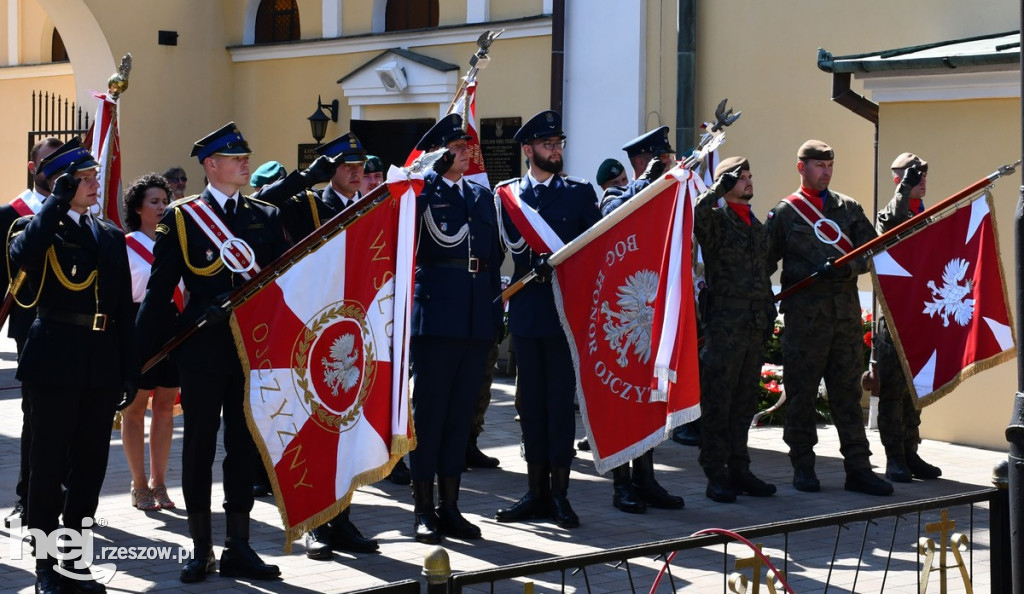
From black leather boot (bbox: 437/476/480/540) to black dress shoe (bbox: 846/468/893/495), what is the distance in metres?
2.68

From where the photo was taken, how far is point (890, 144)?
1048cm

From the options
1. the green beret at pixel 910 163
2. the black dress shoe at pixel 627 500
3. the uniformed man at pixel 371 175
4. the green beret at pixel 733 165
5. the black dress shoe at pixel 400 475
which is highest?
the green beret at pixel 910 163

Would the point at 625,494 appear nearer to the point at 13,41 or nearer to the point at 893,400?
the point at 893,400

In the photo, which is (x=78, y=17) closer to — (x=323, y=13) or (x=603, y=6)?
(x=323, y=13)

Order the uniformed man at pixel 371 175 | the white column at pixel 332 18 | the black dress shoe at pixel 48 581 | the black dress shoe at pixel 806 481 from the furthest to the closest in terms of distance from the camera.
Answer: the white column at pixel 332 18
the black dress shoe at pixel 806 481
the uniformed man at pixel 371 175
the black dress shoe at pixel 48 581

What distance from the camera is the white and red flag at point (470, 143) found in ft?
24.0

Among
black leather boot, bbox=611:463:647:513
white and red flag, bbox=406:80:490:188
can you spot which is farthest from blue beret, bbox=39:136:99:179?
Result: black leather boot, bbox=611:463:647:513

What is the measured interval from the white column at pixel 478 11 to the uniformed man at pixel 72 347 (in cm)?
1015

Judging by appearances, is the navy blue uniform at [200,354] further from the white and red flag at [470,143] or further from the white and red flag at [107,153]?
the white and red flag at [107,153]

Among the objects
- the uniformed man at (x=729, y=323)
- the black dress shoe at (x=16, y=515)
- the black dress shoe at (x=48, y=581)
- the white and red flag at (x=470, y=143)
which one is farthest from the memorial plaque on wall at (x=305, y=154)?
the black dress shoe at (x=48, y=581)

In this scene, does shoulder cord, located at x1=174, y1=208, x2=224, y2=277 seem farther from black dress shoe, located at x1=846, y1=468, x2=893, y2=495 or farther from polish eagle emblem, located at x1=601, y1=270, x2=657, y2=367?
black dress shoe, located at x1=846, y1=468, x2=893, y2=495

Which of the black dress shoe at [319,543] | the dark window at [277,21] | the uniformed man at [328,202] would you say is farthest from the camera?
the dark window at [277,21]

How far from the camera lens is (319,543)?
Result: 21.6ft

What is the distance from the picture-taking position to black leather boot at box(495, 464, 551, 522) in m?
7.41
